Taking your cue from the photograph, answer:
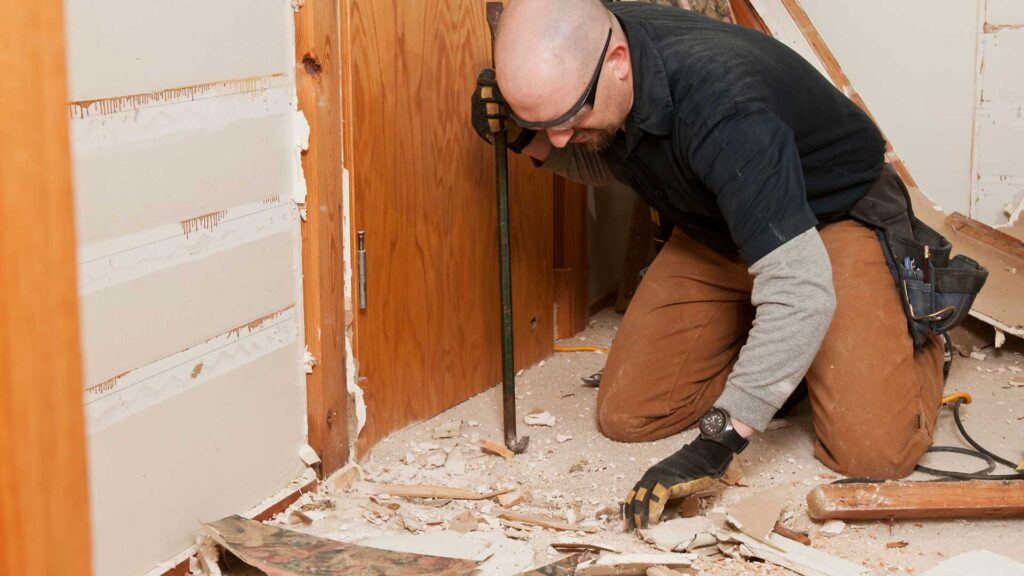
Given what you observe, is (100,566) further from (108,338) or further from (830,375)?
(830,375)

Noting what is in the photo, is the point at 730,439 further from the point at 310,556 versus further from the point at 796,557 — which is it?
the point at 310,556

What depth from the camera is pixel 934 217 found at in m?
3.36

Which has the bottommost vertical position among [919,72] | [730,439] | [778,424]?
[778,424]

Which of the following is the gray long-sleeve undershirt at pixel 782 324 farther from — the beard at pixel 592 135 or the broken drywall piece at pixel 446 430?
the broken drywall piece at pixel 446 430

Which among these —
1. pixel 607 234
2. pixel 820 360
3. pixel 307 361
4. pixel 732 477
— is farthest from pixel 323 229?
pixel 607 234

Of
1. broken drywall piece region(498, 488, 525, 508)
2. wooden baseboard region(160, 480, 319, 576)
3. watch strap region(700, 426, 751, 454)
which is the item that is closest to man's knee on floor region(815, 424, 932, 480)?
watch strap region(700, 426, 751, 454)

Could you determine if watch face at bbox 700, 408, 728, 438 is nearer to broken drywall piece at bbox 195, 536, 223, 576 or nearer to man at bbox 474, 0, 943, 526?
man at bbox 474, 0, 943, 526

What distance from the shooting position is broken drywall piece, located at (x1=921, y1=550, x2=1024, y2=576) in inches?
77.0

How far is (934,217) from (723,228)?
1.20 meters

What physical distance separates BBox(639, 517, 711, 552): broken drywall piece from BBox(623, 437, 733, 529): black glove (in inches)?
1.0

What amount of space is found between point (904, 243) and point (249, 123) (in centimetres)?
157

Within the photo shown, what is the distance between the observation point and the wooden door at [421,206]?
2.41 metres

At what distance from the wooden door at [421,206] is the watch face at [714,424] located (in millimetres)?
812

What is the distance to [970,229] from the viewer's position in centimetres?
330
